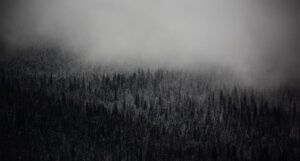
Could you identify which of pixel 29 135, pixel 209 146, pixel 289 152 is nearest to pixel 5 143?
pixel 29 135

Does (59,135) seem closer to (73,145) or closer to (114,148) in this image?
(73,145)

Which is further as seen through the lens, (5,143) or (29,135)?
(29,135)

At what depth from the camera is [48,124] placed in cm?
19700

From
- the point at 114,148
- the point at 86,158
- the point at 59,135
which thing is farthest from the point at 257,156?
the point at 59,135

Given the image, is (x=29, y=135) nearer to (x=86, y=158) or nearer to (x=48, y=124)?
(x=48, y=124)

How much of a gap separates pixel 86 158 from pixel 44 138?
2456cm

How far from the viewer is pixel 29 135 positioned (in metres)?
182

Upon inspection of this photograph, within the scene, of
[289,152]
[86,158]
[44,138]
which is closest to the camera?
[86,158]

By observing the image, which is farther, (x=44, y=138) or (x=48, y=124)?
(x=48, y=124)

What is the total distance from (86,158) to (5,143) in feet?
113

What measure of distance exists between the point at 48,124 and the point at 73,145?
2534cm

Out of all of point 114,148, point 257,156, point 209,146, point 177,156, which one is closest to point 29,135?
point 114,148

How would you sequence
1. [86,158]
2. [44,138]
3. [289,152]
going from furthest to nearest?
[289,152]
[44,138]
[86,158]

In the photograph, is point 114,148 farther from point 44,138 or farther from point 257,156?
point 257,156
